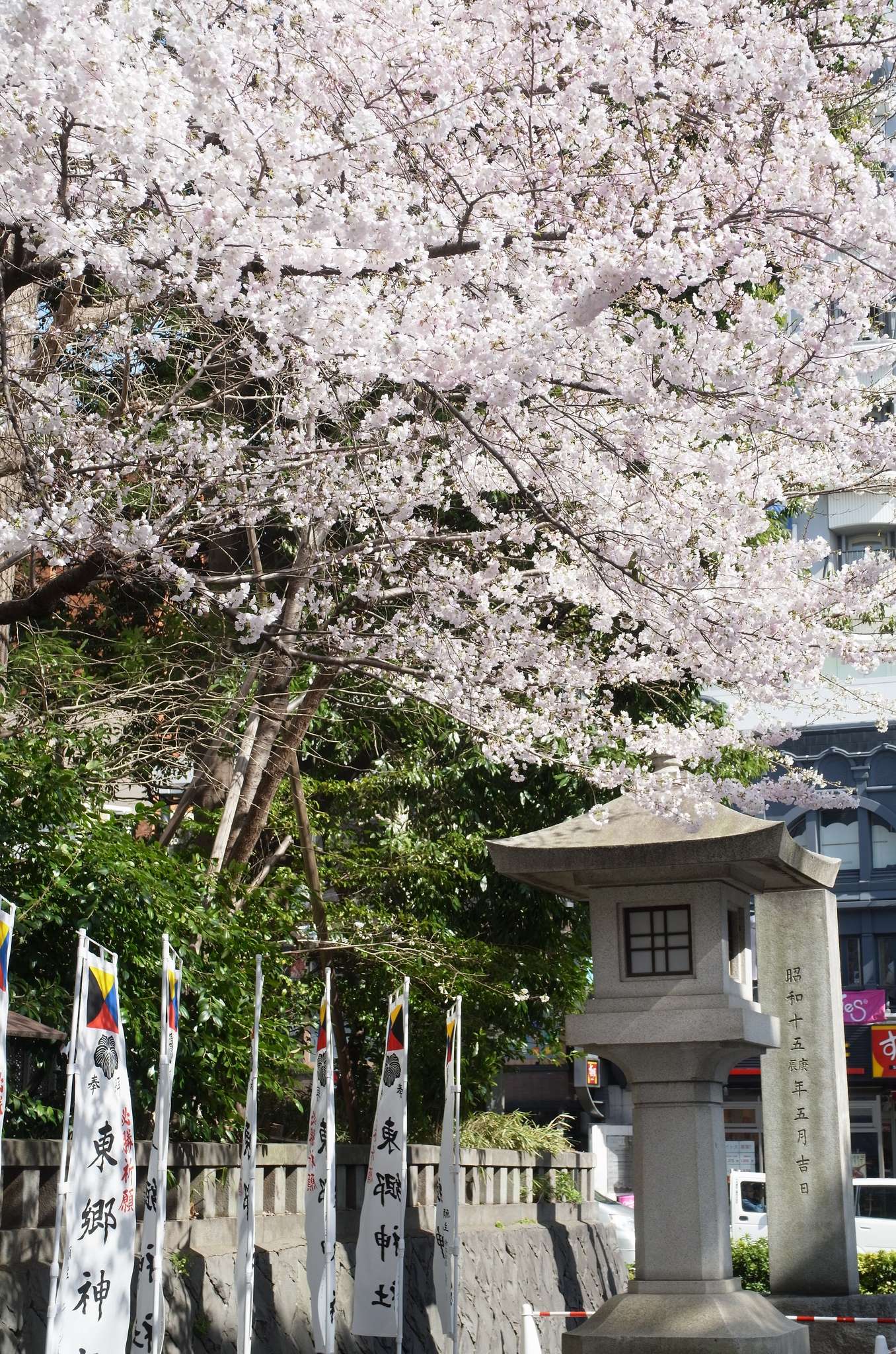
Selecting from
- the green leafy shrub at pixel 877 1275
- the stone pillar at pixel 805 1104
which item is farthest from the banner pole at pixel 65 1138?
the green leafy shrub at pixel 877 1275

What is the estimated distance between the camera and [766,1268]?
1404 centimetres

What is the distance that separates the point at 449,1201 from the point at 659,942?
7.80ft

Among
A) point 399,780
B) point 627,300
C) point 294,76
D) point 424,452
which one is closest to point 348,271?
point 294,76

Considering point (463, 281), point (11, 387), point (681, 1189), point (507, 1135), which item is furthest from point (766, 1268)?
point (11, 387)

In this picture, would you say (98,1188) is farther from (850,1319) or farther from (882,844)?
(882,844)

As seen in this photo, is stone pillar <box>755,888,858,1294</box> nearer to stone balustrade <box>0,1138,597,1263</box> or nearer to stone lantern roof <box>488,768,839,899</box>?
stone lantern roof <box>488,768,839,899</box>

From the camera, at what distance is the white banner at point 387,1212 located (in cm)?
888

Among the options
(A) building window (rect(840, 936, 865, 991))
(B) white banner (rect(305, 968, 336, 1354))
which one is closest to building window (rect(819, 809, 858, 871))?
(A) building window (rect(840, 936, 865, 991))

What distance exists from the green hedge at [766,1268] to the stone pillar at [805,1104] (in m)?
0.94

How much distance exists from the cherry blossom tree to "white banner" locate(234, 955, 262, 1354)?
8.25 ft

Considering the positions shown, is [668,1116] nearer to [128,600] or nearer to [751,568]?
[751,568]

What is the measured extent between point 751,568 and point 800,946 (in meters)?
4.41

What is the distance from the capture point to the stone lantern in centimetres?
948

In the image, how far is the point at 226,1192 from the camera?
29.7 feet
